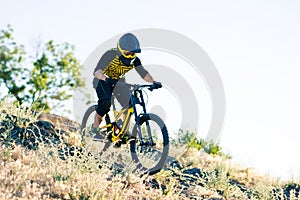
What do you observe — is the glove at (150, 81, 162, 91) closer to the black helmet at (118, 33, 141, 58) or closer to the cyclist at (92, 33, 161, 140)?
the cyclist at (92, 33, 161, 140)

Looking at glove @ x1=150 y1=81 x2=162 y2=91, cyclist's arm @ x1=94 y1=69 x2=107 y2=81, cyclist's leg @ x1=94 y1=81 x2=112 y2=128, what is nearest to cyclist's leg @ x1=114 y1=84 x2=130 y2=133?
cyclist's leg @ x1=94 y1=81 x2=112 y2=128

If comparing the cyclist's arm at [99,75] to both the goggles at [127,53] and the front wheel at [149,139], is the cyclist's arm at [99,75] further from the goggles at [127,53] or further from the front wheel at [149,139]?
the front wheel at [149,139]

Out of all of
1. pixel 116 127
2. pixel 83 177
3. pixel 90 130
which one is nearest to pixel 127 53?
pixel 116 127

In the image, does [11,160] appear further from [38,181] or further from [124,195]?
[124,195]

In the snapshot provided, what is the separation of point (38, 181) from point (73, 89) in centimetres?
2804

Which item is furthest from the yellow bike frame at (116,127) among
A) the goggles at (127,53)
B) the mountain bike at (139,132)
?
the goggles at (127,53)

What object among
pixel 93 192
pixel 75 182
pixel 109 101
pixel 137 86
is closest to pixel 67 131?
pixel 109 101

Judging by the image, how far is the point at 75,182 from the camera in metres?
7.04

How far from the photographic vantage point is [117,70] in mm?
9227

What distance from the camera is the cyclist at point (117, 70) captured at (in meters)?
8.81

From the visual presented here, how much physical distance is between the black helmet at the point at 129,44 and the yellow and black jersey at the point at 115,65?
11.7 inches

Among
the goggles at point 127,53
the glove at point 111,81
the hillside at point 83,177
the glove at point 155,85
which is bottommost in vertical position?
the hillside at point 83,177

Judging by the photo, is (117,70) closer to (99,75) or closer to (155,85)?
(99,75)

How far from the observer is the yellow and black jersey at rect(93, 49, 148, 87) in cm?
915
